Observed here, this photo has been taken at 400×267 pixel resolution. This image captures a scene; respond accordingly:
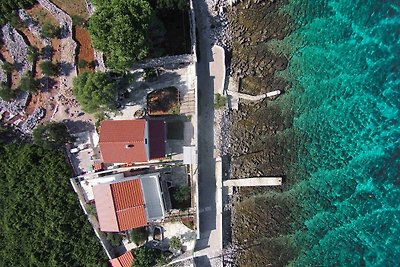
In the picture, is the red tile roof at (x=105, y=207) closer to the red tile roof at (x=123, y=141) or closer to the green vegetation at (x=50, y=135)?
the red tile roof at (x=123, y=141)

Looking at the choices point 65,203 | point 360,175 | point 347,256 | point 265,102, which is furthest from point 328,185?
point 65,203

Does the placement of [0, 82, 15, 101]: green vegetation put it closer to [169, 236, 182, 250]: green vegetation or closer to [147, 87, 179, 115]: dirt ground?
[147, 87, 179, 115]: dirt ground

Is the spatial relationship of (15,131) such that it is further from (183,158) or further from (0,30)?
(183,158)

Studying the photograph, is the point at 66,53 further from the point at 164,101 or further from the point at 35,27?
the point at 164,101

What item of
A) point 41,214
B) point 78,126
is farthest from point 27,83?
point 41,214

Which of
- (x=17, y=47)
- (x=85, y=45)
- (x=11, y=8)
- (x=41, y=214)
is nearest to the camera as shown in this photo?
(x=85, y=45)
